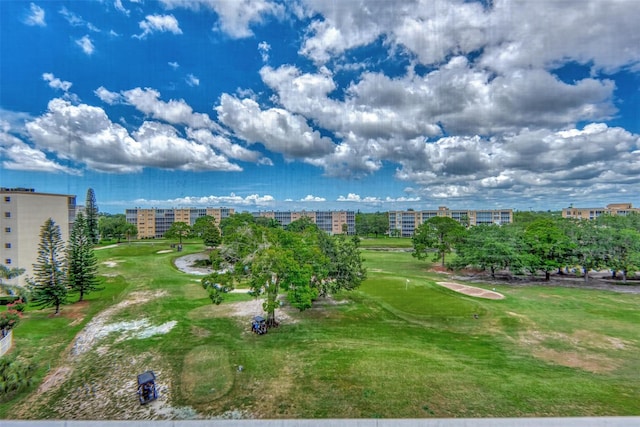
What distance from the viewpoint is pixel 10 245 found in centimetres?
2275

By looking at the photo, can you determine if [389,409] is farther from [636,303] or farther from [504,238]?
[504,238]

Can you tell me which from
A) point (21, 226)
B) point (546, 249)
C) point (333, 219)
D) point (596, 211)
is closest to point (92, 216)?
point (21, 226)

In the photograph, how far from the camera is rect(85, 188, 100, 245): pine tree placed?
60.5m

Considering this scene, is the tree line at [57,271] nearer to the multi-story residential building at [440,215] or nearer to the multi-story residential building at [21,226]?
the multi-story residential building at [21,226]

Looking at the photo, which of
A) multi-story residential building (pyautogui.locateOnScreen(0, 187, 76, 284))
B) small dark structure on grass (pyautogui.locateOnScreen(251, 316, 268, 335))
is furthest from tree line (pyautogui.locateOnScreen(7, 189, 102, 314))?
small dark structure on grass (pyautogui.locateOnScreen(251, 316, 268, 335))

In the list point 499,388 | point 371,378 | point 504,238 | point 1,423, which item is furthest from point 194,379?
point 504,238

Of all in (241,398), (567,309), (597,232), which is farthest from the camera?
(597,232)

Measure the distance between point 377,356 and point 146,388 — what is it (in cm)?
908

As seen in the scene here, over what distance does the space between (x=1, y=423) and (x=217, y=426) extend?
5.24 metres

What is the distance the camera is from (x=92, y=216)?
64688 mm

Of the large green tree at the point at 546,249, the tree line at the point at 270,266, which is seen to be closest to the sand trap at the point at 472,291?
the large green tree at the point at 546,249

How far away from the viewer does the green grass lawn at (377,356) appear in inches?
371

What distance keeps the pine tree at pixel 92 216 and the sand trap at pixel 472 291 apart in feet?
222

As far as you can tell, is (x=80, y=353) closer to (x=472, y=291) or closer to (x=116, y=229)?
(x=472, y=291)
